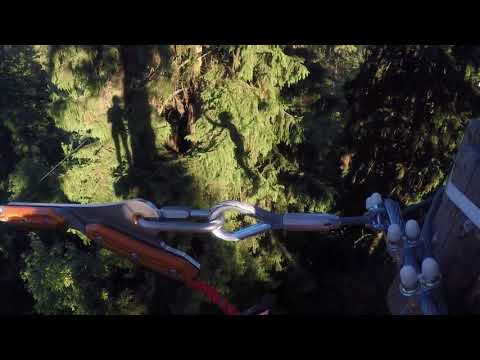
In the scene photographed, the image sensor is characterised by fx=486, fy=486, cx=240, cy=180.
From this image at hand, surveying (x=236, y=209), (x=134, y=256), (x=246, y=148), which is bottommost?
(x=246, y=148)

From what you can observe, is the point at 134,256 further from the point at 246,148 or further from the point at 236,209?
the point at 246,148

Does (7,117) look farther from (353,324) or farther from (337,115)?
(353,324)

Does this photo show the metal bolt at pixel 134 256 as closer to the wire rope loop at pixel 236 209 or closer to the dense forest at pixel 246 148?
the wire rope loop at pixel 236 209

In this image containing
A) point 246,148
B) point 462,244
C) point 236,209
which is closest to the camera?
point 462,244

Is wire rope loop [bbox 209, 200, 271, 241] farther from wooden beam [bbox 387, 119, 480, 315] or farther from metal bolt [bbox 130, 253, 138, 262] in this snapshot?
wooden beam [bbox 387, 119, 480, 315]

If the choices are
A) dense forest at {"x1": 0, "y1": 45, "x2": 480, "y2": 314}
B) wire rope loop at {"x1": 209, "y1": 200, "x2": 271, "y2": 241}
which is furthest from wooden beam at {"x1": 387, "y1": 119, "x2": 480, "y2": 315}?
dense forest at {"x1": 0, "y1": 45, "x2": 480, "y2": 314}

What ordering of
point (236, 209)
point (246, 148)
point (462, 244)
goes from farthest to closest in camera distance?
point (246, 148), point (236, 209), point (462, 244)

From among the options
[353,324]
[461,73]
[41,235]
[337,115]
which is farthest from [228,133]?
[353,324]

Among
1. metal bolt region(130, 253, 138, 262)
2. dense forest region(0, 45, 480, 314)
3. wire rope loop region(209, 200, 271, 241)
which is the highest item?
wire rope loop region(209, 200, 271, 241)

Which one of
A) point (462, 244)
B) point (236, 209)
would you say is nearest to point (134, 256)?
point (236, 209)
